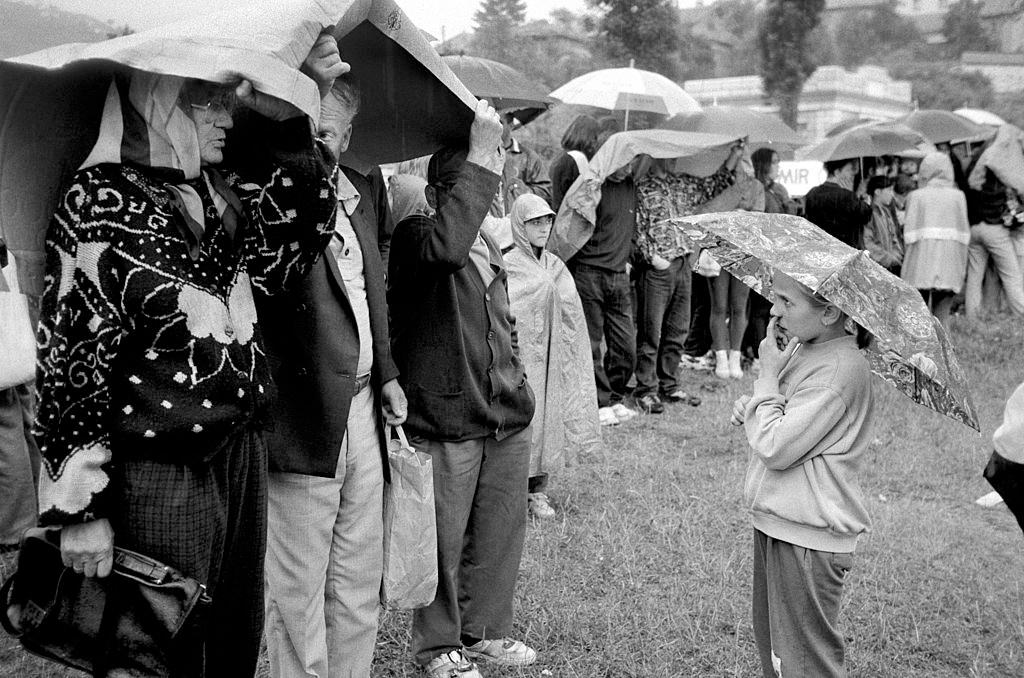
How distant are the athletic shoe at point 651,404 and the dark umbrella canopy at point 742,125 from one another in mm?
3432

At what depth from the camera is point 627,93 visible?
32.7 feet

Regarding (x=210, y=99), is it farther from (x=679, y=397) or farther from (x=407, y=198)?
(x=679, y=397)

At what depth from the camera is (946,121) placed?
12.9 meters

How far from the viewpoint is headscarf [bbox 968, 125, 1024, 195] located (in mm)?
10031

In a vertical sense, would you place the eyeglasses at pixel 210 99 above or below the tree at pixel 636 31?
above

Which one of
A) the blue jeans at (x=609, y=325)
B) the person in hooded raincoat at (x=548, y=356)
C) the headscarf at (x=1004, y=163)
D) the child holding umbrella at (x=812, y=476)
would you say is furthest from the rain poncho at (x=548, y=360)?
the headscarf at (x=1004, y=163)

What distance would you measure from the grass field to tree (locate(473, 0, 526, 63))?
55.1 feet

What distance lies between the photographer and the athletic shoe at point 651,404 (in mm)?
7594

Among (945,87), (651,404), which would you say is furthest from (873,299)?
(945,87)

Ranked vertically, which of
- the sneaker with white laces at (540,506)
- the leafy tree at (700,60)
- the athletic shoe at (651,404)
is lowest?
the leafy tree at (700,60)

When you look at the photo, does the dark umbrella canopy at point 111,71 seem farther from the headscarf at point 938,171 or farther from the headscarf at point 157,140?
the headscarf at point 938,171

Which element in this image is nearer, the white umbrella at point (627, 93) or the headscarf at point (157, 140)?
the headscarf at point (157, 140)

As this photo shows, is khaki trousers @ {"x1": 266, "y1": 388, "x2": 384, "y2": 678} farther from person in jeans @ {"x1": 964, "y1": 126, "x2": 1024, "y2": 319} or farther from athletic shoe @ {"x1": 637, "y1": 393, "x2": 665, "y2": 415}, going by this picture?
person in jeans @ {"x1": 964, "y1": 126, "x2": 1024, "y2": 319}

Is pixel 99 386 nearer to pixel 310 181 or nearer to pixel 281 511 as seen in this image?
pixel 310 181
